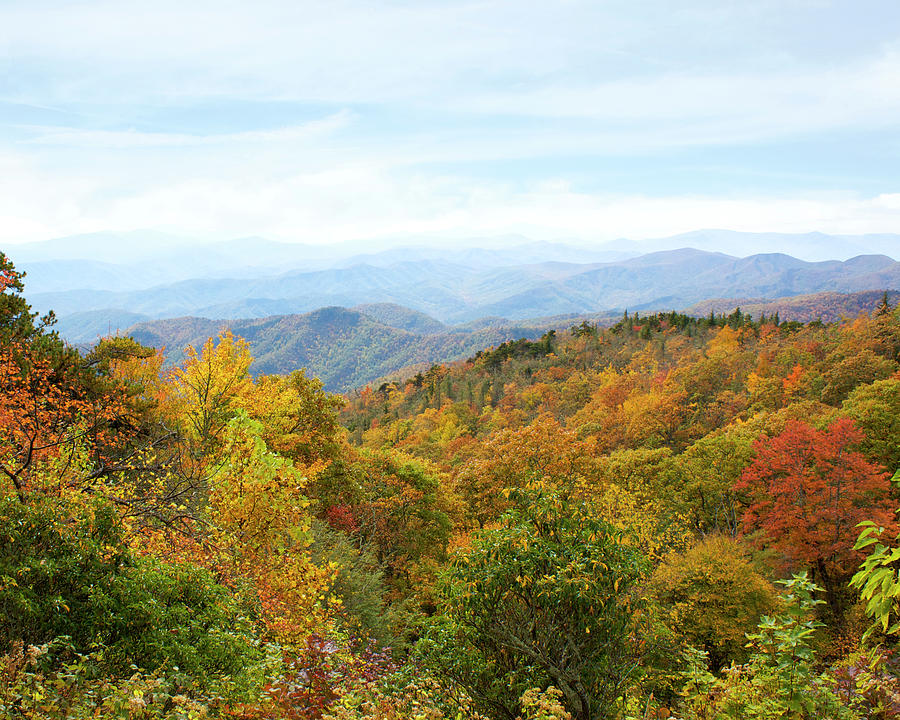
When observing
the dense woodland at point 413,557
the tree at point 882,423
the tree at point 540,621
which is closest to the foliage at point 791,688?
the dense woodland at point 413,557

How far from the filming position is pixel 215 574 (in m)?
9.10

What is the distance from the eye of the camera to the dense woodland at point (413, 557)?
6.73m

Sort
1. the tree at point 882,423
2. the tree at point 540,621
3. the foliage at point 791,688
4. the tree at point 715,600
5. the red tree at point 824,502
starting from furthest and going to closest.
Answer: the tree at point 882,423 → the red tree at point 824,502 → the tree at point 715,600 → the tree at point 540,621 → the foliage at point 791,688

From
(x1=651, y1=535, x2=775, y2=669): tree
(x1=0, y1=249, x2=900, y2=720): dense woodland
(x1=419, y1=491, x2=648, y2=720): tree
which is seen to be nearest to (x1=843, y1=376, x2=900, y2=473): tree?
(x1=0, y1=249, x2=900, y2=720): dense woodland

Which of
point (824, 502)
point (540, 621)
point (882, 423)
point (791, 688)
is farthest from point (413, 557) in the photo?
point (882, 423)

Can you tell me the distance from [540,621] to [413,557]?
57.7 ft

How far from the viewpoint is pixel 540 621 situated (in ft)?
30.2

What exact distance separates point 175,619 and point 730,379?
63.2 m

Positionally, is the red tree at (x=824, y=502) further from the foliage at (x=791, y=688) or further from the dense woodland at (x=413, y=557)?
the foliage at (x=791, y=688)

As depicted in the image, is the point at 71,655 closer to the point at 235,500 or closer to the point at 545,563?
the point at 235,500

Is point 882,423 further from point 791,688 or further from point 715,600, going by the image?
point 791,688

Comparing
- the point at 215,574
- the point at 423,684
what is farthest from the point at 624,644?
the point at 215,574

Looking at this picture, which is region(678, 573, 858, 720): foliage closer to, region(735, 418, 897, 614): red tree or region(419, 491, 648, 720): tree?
region(419, 491, 648, 720): tree

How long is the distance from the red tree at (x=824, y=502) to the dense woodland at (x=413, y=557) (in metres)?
0.13
